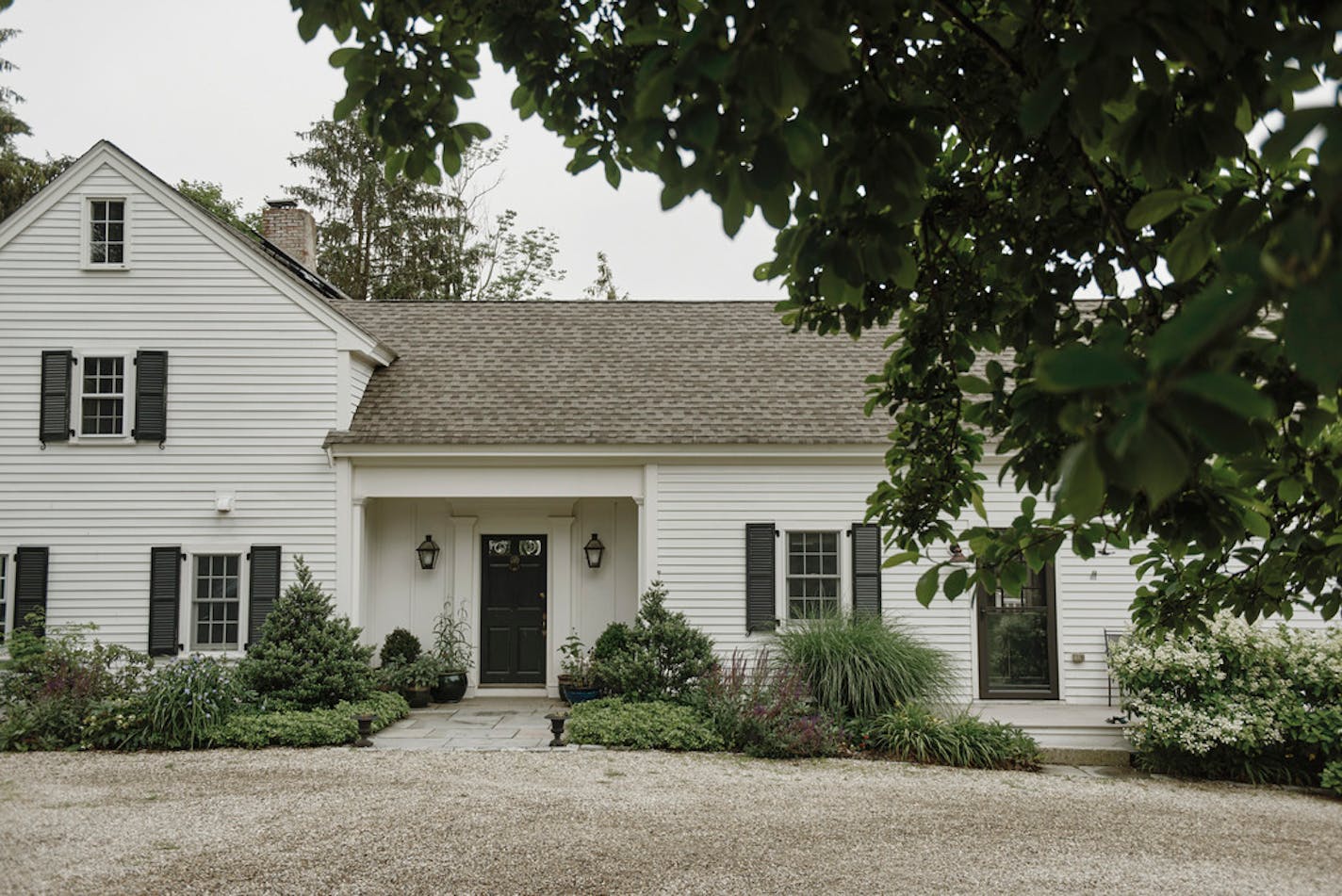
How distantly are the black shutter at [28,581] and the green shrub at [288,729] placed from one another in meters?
3.76

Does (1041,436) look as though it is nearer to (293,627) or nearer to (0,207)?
(293,627)

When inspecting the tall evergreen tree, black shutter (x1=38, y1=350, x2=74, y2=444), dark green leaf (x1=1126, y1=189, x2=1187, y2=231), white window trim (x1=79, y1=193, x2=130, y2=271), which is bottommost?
dark green leaf (x1=1126, y1=189, x2=1187, y2=231)

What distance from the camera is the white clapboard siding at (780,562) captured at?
1302 centimetres

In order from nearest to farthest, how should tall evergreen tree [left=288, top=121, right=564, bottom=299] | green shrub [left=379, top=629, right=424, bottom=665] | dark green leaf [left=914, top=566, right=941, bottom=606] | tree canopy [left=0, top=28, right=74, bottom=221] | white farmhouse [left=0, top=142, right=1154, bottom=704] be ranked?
dark green leaf [left=914, top=566, right=941, bottom=606]
white farmhouse [left=0, top=142, right=1154, bottom=704]
green shrub [left=379, top=629, right=424, bottom=665]
tree canopy [left=0, top=28, right=74, bottom=221]
tall evergreen tree [left=288, top=121, right=564, bottom=299]

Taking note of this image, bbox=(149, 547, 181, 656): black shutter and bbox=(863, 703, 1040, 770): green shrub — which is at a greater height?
bbox=(149, 547, 181, 656): black shutter

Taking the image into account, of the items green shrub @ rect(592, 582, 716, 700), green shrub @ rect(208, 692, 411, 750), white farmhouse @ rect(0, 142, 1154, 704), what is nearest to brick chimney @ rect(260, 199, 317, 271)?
white farmhouse @ rect(0, 142, 1154, 704)

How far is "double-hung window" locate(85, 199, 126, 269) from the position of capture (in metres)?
13.3

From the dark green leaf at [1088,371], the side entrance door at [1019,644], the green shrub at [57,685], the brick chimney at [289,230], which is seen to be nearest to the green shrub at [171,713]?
the green shrub at [57,685]

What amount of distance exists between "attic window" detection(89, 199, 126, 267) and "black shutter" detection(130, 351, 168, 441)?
1.39 metres

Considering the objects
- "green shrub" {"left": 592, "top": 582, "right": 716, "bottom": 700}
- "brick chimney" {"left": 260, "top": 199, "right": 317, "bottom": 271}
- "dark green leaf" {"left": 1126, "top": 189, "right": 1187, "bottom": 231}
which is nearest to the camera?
"dark green leaf" {"left": 1126, "top": 189, "right": 1187, "bottom": 231}

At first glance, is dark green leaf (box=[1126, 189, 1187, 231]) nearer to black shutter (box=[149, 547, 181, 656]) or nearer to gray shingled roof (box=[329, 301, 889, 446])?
gray shingled roof (box=[329, 301, 889, 446])

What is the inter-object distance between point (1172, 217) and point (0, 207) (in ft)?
101

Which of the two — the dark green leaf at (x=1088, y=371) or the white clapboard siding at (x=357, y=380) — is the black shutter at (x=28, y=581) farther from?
the dark green leaf at (x=1088, y=371)

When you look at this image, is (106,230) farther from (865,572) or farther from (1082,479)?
(1082,479)
